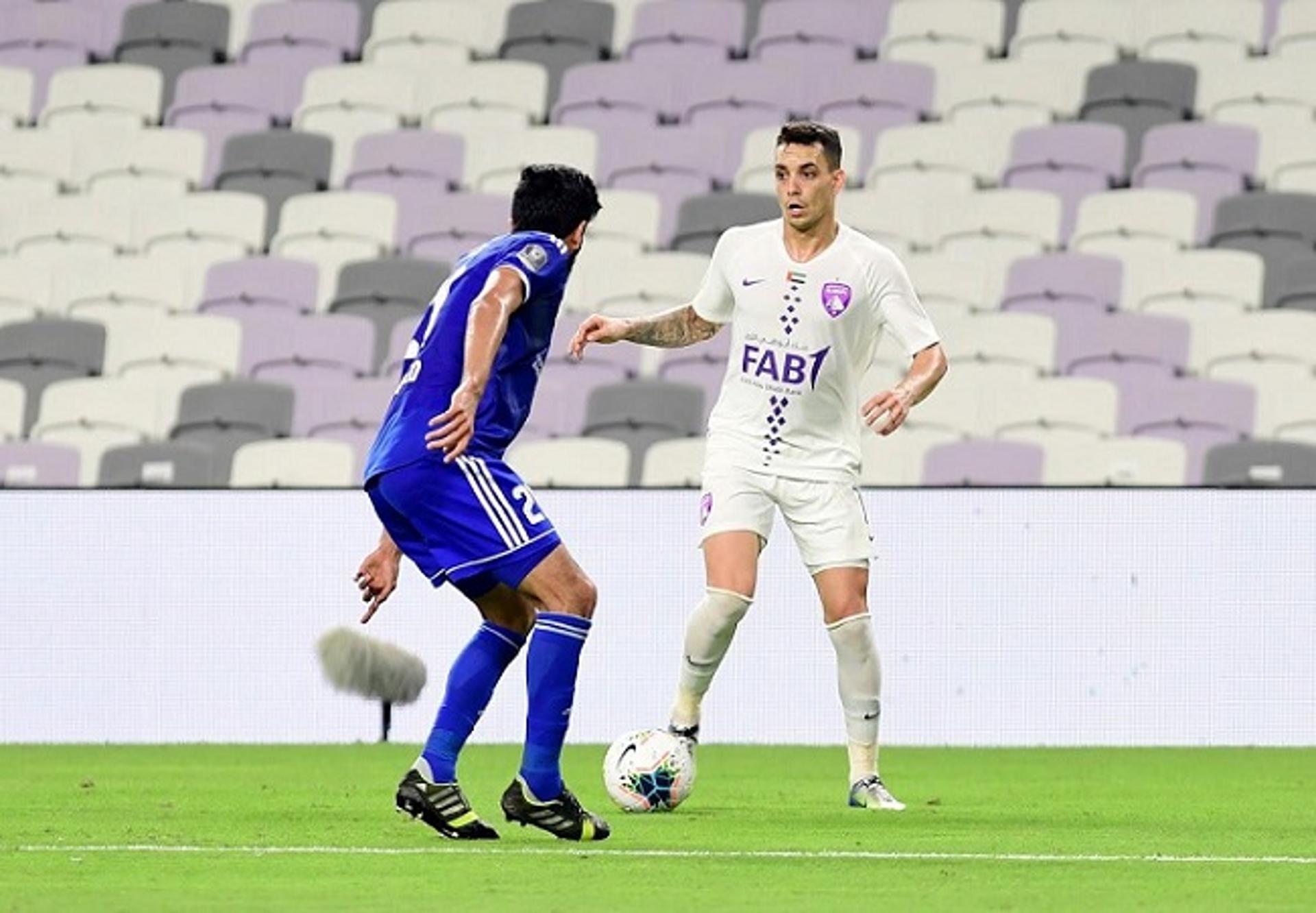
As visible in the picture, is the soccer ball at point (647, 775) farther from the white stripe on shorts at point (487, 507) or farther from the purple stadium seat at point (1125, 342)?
the purple stadium seat at point (1125, 342)

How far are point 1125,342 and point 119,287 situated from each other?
21.6ft

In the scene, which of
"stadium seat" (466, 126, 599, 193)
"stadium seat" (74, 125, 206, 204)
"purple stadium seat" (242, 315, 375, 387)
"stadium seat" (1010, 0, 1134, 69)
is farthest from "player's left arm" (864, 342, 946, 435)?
"stadium seat" (74, 125, 206, 204)

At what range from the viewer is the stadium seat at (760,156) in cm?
1712

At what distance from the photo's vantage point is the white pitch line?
226 inches

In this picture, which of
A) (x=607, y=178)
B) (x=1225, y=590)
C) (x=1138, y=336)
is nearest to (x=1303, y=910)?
(x=1225, y=590)

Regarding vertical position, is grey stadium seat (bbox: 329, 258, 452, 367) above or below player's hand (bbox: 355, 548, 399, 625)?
above

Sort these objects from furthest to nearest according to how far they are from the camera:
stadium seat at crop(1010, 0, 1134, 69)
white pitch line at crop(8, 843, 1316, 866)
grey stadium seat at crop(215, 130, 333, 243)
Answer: grey stadium seat at crop(215, 130, 333, 243)
stadium seat at crop(1010, 0, 1134, 69)
white pitch line at crop(8, 843, 1316, 866)

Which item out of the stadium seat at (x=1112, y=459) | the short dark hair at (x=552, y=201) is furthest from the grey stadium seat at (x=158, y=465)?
the short dark hair at (x=552, y=201)

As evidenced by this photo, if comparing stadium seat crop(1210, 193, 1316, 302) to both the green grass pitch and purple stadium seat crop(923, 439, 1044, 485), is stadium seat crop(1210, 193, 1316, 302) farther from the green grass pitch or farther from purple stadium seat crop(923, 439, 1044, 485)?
the green grass pitch

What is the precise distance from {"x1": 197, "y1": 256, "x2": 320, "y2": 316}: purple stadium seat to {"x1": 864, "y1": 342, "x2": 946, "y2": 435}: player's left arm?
974cm

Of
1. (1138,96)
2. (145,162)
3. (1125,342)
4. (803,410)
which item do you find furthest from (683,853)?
(145,162)

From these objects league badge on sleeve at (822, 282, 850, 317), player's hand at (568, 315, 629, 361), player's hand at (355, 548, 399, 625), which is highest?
league badge on sleeve at (822, 282, 850, 317)

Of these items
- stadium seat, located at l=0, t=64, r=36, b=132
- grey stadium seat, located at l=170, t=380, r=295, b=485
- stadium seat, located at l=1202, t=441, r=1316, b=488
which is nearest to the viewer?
stadium seat, located at l=1202, t=441, r=1316, b=488

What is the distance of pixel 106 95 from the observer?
18844 mm
